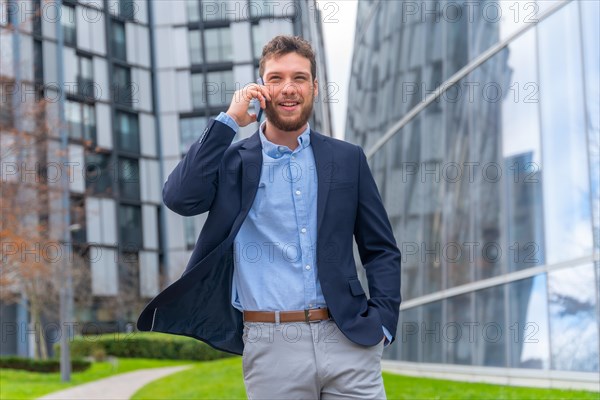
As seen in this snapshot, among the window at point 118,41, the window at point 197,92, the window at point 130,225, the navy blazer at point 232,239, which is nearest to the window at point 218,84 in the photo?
the window at point 197,92

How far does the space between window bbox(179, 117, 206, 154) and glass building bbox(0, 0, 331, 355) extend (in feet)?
0.19

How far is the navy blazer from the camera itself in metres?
3.67

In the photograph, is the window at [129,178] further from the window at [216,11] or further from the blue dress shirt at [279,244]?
the blue dress shirt at [279,244]

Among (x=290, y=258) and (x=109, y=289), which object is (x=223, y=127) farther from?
(x=109, y=289)

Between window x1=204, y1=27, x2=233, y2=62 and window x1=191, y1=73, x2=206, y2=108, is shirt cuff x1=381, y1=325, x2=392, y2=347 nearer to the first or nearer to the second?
window x1=191, y1=73, x2=206, y2=108

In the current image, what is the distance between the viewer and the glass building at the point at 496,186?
11.6 metres

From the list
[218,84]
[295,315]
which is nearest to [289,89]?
[295,315]

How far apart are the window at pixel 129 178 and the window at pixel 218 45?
A: 8.19 metres

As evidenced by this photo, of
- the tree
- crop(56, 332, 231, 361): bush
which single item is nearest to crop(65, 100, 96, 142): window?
crop(56, 332, 231, 361): bush

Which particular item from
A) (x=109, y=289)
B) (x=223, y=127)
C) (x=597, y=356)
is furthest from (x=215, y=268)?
Result: (x=109, y=289)

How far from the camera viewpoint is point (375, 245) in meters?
3.90

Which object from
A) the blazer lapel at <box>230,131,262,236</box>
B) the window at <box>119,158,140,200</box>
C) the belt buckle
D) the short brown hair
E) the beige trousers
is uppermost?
the window at <box>119,158,140,200</box>

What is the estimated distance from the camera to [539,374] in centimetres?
1222

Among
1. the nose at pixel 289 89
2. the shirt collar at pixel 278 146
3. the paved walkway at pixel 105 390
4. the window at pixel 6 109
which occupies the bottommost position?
the paved walkway at pixel 105 390
